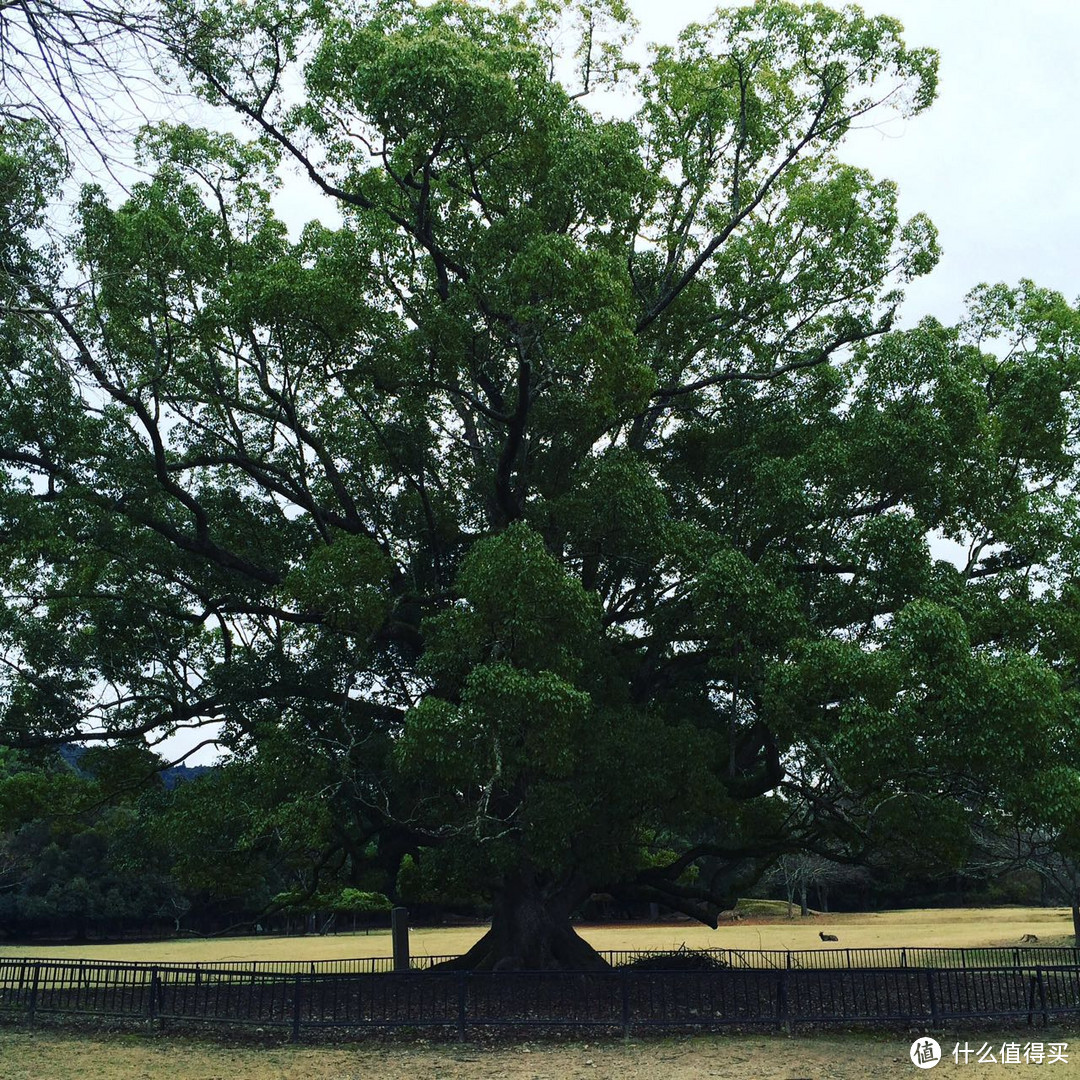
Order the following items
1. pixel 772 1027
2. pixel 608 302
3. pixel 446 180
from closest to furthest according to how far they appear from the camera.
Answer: pixel 772 1027 < pixel 608 302 < pixel 446 180

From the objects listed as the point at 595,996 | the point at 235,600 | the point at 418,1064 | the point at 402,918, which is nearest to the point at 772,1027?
the point at 595,996

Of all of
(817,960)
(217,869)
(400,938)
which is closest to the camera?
(217,869)

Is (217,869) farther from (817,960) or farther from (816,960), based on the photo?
(816,960)

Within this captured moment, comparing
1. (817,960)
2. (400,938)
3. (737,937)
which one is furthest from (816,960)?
(737,937)

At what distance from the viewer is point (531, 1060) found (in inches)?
398

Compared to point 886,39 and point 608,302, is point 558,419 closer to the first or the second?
point 608,302

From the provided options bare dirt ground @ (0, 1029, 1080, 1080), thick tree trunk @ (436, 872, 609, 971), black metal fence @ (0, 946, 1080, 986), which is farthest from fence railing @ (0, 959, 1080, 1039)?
black metal fence @ (0, 946, 1080, 986)

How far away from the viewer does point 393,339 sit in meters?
13.9

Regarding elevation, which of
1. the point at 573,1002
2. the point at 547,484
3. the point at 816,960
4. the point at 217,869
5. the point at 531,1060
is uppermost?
the point at 547,484

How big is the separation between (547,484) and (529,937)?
7500mm

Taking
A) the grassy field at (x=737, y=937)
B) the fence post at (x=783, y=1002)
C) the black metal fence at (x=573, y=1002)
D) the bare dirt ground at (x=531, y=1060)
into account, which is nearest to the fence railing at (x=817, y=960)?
the grassy field at (x=737, y=937)

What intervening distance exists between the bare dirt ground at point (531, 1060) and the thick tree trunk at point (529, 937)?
4606 millimetres

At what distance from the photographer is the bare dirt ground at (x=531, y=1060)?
935 cm

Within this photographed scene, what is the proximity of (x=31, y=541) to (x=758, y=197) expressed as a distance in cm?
1255
